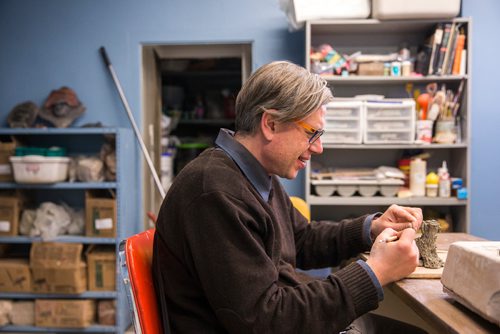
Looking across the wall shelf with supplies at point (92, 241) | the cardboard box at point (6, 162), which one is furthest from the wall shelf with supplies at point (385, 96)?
the cardboard box at point (6, 162)

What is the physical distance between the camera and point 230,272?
3.20 feet

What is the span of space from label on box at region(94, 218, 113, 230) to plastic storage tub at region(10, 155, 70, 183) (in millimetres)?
391

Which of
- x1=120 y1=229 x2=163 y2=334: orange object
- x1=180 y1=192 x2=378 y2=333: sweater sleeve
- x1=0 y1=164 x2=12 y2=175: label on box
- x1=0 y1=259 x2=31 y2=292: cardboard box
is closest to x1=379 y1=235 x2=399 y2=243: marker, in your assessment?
x1=180 y1=192 x2=378 y2=333: sweater sleeve

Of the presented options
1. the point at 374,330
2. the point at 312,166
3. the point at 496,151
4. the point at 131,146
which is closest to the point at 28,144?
the point at 131,146

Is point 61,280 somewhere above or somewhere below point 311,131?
below

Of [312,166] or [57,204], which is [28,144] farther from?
[312,166]

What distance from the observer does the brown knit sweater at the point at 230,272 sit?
0.98 metres

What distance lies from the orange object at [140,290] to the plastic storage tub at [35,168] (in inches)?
78.5

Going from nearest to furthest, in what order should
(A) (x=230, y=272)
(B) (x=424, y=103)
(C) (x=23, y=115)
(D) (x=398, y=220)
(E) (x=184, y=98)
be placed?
(A) (x=230, y=272) < (D) (x=398, y=220) < (B) (x=424, y=103) < (C) (x=23, y=115) < (E) (x=184, y=98)

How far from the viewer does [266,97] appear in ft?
3.93

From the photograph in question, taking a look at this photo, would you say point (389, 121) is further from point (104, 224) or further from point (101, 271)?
point (101, 271)

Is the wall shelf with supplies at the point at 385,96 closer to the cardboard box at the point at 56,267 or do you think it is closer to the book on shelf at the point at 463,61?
the book on shelf at the point at 463,61

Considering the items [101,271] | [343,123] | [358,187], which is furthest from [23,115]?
[358,187]

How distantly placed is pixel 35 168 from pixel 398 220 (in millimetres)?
2335
